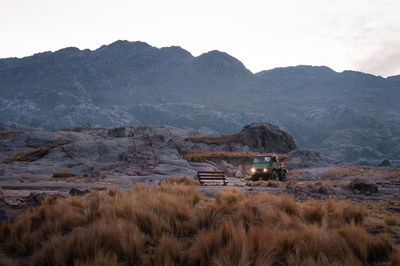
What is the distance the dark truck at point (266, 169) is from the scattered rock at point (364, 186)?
7079 millimetres

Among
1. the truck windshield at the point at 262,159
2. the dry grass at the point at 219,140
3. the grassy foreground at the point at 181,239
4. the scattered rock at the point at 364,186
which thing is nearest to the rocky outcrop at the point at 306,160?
the dry grass at the point at 219,140

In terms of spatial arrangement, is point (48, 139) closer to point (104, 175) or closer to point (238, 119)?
point (104, 175)

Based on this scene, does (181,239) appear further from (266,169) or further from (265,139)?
(265,139)

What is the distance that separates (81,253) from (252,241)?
313 cm

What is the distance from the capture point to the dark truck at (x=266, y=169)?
25.8m

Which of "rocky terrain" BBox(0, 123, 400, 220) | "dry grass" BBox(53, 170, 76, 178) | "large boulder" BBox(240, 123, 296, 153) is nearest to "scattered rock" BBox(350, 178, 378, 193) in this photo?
"rocky terrain" BBox(0, 123, 400, 220)

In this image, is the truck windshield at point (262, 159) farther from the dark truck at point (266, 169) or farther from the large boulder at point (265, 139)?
the large boulder at point (265, 139)

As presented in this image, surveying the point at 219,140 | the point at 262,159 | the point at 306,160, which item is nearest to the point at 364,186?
the point at 262,159

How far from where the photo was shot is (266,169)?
25672mm

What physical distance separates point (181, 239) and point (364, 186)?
17504 mm

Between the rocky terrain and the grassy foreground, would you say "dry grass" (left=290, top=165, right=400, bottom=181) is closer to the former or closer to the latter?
the rocky terrain

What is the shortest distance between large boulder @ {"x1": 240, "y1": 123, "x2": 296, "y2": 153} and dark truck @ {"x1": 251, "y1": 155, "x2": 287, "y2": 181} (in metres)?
45.6

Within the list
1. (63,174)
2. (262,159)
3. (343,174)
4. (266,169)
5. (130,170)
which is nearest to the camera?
(266,169)

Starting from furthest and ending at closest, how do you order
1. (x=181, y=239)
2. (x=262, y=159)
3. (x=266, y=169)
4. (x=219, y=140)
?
(x=219, y=140) → (x=262, y=159) → (x=266, y=169) → (x=181, y=239)
